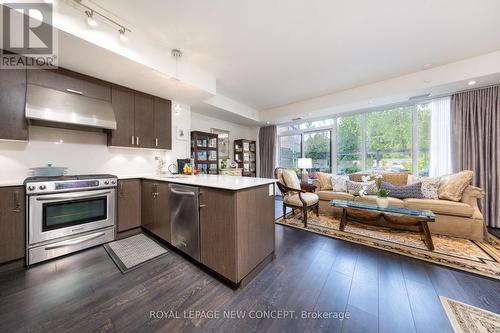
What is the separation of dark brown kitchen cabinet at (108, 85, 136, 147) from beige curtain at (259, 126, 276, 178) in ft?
13.1

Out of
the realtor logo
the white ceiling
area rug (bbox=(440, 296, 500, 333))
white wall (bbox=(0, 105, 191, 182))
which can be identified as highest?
the white ceiling

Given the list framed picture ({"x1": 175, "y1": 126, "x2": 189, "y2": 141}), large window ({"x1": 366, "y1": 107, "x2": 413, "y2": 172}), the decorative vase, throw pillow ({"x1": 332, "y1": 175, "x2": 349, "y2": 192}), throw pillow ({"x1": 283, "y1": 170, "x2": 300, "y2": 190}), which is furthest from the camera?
large window ({"x1": 366, "y1": 107, "x2": 413, "y2": 172})

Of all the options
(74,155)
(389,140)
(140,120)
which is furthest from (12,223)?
(389,140)

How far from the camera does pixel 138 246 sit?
2.36 metres

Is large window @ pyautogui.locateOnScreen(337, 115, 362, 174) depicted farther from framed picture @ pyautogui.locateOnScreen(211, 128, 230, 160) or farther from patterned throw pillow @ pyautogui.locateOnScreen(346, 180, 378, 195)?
framed picture @ pyautogui.locateOnScreen(211, 128, 230, 160)

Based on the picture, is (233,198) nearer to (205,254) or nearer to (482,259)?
(205,254)

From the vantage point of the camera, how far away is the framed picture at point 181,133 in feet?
11.8

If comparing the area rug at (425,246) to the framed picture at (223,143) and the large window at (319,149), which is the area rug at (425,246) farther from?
the framed picture at (223,143)

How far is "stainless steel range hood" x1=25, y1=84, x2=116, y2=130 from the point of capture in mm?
1999

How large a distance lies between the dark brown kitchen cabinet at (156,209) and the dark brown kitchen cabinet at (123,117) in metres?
0.74

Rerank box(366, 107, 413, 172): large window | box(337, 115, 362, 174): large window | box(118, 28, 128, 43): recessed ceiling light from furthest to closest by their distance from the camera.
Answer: box(337, 115, 362, 174): large window, box(366, 107, 413, 172): large window, box(118, 28, 128, 43): recessed ceiling light

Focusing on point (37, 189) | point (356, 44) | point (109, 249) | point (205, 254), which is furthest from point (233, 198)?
point (356, 44)

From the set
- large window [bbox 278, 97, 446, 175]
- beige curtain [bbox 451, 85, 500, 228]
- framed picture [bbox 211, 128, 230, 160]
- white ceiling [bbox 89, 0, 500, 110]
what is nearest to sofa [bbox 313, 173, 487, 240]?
beige curtain [bbox 451, 85, 500, 228]

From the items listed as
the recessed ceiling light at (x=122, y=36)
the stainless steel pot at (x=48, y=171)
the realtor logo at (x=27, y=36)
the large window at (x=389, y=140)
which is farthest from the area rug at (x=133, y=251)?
the large window at (x=389, y=140)
